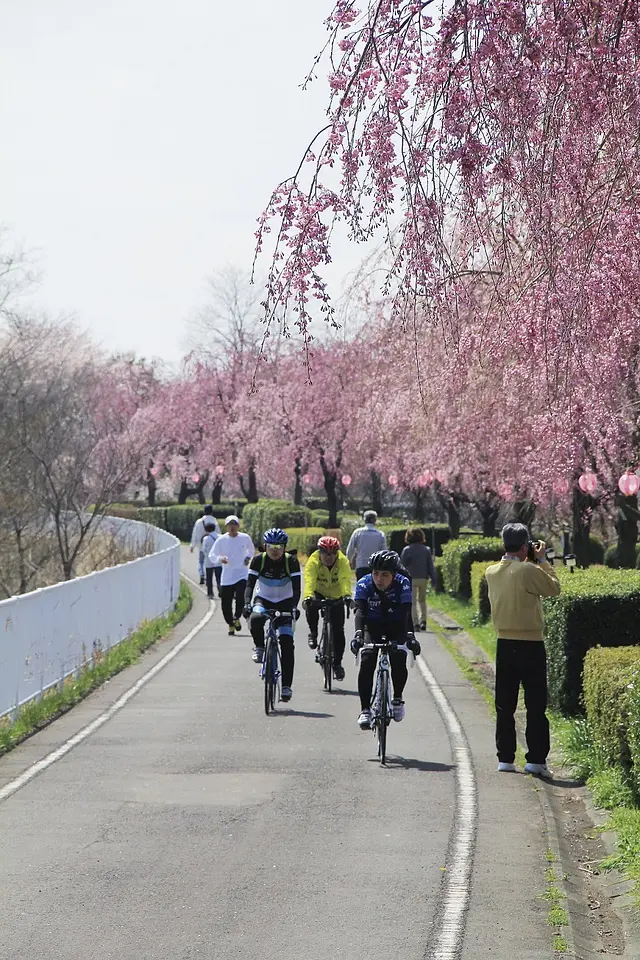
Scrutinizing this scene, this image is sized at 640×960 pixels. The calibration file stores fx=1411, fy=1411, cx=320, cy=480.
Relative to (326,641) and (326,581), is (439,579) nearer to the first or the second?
(326,641)

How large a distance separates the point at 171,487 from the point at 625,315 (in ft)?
Result: 287

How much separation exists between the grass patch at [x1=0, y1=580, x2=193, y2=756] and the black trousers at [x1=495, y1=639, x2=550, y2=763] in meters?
4.36

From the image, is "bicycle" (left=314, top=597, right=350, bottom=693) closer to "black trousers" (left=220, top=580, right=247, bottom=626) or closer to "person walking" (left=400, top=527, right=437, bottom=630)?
"black trousers" (left=220, top=580, right=247, bottom=626)

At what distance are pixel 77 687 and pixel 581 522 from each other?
1307 cm

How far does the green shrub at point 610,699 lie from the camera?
9.93 meters

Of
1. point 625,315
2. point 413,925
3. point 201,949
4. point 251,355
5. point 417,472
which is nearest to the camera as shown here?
point 201,949

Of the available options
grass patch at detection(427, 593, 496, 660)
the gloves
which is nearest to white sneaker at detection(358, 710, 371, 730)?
the gloves

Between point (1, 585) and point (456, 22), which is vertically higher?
point (456, 22)

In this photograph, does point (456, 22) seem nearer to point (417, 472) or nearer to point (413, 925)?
point (413, 925)

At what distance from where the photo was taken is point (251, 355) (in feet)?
257

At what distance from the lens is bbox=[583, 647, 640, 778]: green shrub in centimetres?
993

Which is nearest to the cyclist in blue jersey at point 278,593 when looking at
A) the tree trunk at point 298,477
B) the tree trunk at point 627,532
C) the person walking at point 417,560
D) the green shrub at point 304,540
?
the person walking at point 417,560

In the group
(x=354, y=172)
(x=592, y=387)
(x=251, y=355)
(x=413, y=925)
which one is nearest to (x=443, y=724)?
(x=592, y=387)

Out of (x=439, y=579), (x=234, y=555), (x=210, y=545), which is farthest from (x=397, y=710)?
(x=439, y=579)
